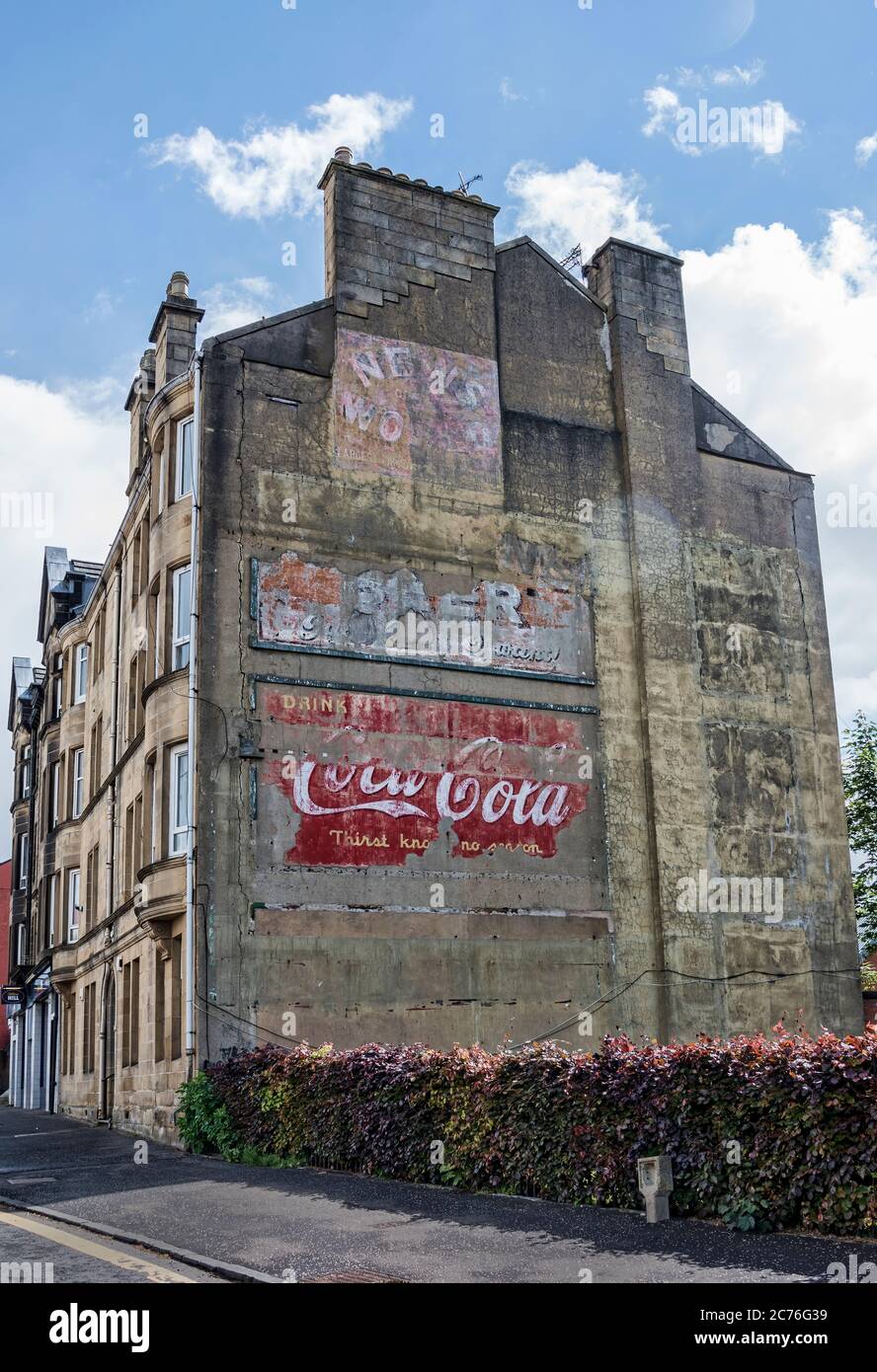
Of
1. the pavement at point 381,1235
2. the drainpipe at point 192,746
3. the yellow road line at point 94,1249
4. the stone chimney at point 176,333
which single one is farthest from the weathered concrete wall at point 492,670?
the yellow road line at point 94,1249

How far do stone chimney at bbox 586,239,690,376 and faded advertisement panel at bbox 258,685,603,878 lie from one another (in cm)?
938

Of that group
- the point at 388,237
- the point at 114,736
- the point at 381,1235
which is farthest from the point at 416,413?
the point at 381,1235

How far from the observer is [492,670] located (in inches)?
1017

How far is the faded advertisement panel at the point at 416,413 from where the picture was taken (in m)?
26.0

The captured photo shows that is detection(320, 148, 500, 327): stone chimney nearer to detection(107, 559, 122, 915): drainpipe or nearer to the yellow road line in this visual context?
detection(107, 559, 122, 915): drainpipe

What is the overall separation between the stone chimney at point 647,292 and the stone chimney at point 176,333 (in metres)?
9.24

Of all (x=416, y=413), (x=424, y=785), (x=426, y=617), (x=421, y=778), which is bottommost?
(x=424, y=785)

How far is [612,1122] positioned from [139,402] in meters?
23.0

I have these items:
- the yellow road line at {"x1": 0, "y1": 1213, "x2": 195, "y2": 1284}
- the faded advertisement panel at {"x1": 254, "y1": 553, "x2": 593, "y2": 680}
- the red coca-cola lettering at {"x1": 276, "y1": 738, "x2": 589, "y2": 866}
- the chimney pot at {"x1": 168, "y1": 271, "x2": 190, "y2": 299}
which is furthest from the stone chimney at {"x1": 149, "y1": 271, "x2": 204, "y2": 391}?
the yellow road line at {"x1": 0, "y1": 1213, "x2": 195, "y2": 1284}

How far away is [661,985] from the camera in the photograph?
2598 centimetres

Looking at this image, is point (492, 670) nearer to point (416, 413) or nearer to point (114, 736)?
point (416, 413)
